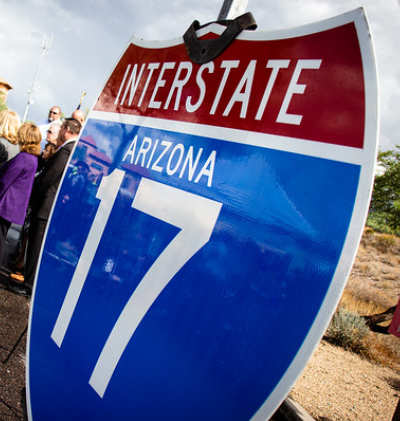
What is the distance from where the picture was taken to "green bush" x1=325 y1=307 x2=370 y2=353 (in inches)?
246

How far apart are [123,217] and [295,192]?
0.47m

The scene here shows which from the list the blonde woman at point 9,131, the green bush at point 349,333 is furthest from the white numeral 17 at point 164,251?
the green bush at point 349,333

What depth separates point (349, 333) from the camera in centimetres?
→ 623

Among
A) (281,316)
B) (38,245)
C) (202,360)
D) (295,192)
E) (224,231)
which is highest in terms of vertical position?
(295,192)

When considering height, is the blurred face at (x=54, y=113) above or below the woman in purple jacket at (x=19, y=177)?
above

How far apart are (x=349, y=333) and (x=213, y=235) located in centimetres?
631

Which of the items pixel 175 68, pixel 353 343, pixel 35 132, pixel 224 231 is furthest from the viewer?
pixel 353 343

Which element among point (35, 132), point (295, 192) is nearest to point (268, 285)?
point (295, 192)

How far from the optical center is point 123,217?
973mm

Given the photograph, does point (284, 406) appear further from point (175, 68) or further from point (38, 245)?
point (175, 68)

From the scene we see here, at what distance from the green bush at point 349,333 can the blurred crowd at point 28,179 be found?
193 inches

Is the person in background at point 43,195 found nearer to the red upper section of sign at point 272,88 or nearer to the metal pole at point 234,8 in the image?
the metal pole at point 234,8

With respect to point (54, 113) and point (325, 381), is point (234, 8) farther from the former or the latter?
point (54, 113)

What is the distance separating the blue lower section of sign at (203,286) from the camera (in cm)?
65
